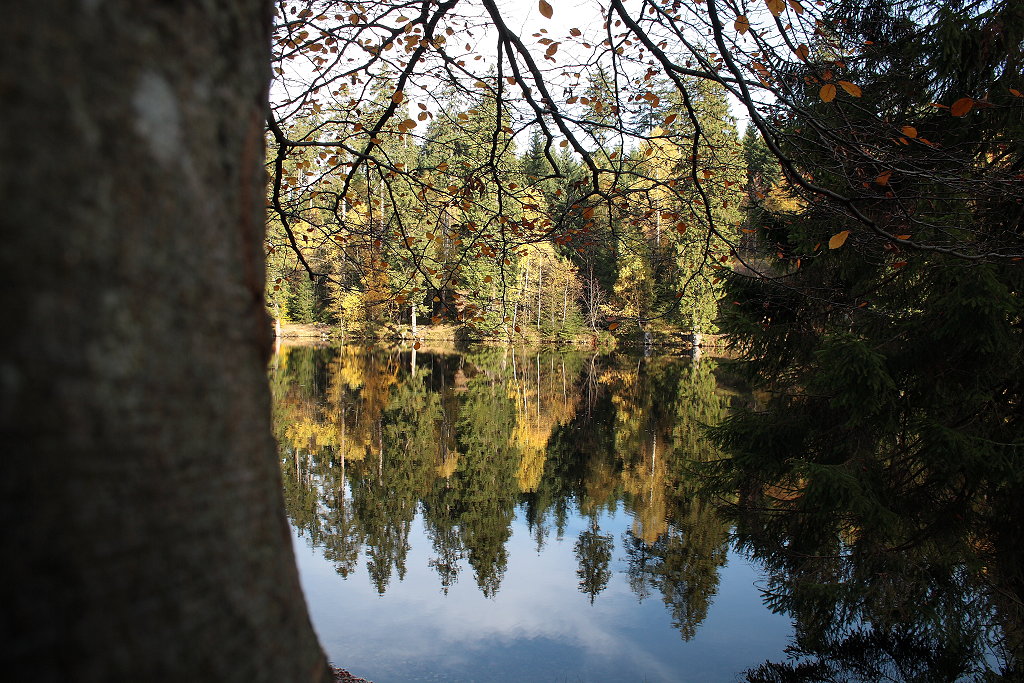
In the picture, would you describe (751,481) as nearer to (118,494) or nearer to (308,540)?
(308,540)

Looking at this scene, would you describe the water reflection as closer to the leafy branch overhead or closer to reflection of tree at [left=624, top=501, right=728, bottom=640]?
reflection of tree at [left=624, top=501, right=728, bottom=640]

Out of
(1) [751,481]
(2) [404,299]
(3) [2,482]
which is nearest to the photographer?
(3) [2,482]

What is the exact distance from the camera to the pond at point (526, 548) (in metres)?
6.56

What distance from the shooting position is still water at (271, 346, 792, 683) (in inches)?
262

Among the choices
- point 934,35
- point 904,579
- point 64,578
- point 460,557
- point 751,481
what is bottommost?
point 460,557

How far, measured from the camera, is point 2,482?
1.91 feet

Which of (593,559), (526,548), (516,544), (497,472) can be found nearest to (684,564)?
(593,559)

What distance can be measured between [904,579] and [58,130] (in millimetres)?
6619

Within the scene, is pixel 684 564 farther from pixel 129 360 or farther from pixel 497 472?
pixel 129 360

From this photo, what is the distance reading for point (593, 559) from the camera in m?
8.85

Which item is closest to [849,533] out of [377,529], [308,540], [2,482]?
[377,529]

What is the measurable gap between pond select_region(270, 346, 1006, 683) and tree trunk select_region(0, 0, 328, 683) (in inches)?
239

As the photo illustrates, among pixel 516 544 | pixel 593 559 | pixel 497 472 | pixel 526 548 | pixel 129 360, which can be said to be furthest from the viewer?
pixel 497 472

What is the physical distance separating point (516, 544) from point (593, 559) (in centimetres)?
110
